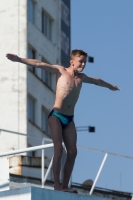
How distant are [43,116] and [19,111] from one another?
3243 mm

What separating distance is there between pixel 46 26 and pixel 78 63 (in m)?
38.3

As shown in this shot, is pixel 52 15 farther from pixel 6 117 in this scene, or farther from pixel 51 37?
pixel 6 117

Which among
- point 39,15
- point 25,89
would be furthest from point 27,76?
point 39,15

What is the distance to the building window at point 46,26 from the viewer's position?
52.2 m

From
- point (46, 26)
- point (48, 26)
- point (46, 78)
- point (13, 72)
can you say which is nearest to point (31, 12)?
point (46, 26)

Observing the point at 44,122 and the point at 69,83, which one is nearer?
the point at 69,83

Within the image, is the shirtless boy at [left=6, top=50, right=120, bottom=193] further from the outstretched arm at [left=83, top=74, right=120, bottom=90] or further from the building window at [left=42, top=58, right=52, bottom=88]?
the building window at [left=42, top=58, right=52, bottom=88]

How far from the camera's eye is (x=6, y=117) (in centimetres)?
4741

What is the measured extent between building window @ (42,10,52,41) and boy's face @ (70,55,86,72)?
37558mm

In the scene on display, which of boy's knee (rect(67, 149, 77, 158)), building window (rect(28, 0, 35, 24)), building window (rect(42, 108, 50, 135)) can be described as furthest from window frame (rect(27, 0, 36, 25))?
boy's knee (rect(67, 149, 77, 158))

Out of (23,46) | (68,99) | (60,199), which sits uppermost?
(23,46)

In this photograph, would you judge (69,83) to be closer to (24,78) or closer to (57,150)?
(57,150)

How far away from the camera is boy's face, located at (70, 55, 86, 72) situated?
1435 centimetres

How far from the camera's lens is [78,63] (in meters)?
14.4
